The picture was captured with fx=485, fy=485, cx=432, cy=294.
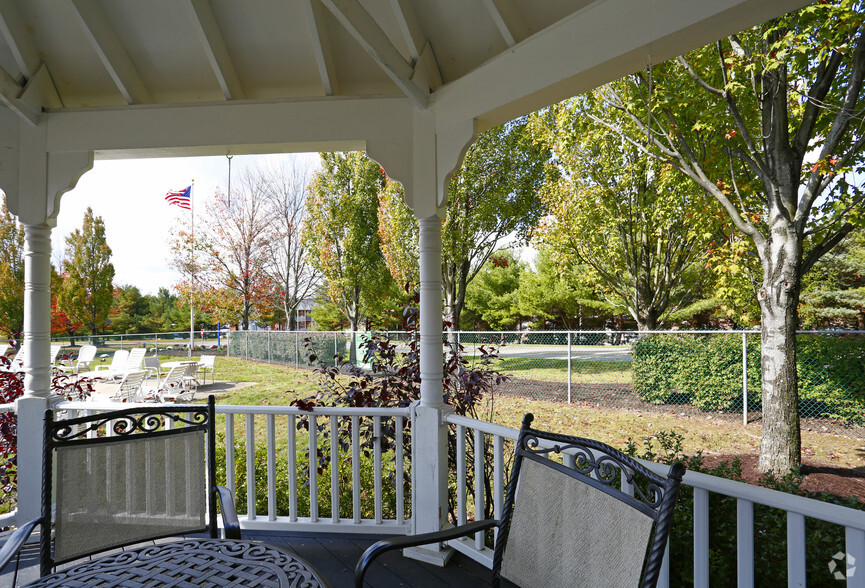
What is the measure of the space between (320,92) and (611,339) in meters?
7.00

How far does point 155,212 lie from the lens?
1686 cm

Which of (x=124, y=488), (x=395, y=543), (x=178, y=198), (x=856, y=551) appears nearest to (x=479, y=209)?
(x=178, y=198)

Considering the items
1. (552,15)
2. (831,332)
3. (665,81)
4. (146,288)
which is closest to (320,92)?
(552,15)

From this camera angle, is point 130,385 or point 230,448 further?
point 130,385

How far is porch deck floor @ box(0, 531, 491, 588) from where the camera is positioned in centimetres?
244

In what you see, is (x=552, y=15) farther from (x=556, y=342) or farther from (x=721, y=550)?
(x=556, y=342)

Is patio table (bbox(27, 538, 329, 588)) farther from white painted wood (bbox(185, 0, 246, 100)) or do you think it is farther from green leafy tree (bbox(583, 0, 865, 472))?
green leafy tree (bbox(583, 0, 865, 472))

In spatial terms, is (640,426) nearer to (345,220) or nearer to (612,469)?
(612,469)

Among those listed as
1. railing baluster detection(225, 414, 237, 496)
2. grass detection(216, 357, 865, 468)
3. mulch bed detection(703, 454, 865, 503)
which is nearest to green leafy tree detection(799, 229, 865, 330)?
grass detection(216, 357, 865, 468)

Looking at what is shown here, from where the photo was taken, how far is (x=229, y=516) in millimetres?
1694

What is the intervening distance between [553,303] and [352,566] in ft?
53.1

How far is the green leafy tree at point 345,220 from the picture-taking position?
41.8ft

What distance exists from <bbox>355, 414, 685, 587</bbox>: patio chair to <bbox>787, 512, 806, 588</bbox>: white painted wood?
14.5 inches

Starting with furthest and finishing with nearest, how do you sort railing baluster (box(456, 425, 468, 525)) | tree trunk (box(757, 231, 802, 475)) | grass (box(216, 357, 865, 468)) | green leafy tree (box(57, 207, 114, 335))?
green leafy tree (box(57, 207, 114, 335)) → grass (box(216, 357, 865, 468)) → tree trunk (box(757, 231, 802, 475)) → railing baluster (box(456, 425, 468, 525))
